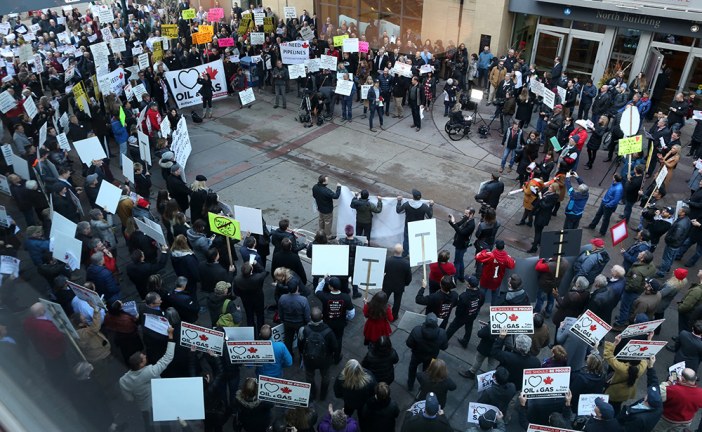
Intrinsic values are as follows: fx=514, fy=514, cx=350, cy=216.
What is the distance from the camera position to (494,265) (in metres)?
8.91

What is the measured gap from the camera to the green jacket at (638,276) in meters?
8.72

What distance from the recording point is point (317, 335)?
6.95m

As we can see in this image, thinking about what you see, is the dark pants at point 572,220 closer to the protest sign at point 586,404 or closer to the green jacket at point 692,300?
the green jacket at point 692,300

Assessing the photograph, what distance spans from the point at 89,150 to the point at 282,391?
838 cm

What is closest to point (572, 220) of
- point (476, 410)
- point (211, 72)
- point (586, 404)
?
point (586, 404)

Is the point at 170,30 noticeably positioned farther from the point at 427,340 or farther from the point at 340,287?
the point at 427,340

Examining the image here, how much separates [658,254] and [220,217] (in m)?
9.66

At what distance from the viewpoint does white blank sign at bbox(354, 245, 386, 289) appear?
831 cm

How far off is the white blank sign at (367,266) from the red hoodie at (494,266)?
5.97ft

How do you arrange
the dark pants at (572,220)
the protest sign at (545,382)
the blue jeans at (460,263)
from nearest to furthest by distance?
the protest sign at (545,382)
the blue jeans at (460,263)
the dark pants at (572,220)

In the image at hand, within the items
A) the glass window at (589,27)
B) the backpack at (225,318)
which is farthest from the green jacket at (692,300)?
the glass window at (589,27)

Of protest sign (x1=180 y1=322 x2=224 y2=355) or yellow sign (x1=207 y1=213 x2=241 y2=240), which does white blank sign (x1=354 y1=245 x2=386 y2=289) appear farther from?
protest sign (x1=180 y1=322 x2=224 y2=355)

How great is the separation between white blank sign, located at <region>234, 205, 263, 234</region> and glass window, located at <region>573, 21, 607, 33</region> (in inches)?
636

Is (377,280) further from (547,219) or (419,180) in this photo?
(419,180)
